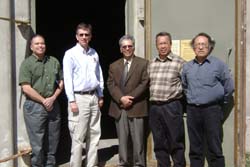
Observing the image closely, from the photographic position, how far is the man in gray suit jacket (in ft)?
17.0

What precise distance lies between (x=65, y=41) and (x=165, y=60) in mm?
6405

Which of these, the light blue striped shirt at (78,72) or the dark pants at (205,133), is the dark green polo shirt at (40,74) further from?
the dark pants at (205,133)

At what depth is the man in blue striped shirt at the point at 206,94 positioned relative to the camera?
4.81 meters

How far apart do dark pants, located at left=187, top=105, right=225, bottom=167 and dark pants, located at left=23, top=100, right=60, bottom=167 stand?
1.58 meters

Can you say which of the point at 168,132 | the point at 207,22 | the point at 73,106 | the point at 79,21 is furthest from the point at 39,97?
the point at 79,21

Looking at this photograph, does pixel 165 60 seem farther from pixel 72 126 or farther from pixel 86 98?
pixel 72 126

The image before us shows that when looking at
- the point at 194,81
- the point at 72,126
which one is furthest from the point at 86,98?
the point at 194,81

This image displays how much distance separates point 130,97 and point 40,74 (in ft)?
3.54

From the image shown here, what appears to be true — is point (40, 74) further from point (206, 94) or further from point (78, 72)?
point (206, 94)

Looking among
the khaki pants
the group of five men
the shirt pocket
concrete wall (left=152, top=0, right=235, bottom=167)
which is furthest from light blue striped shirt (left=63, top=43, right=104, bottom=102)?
the shirt pocket

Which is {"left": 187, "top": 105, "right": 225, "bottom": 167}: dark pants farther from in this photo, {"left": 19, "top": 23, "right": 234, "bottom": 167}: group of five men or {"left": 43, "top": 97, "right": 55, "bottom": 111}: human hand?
{"left": 43, "top": 97, "right": 55, "bottom": 111}: human hand

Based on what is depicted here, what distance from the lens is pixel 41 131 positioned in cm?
507

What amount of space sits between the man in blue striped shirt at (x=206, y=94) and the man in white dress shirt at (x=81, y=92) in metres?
1.09

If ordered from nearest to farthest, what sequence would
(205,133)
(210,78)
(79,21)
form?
(210,78)
(205,133)
(79,21)
